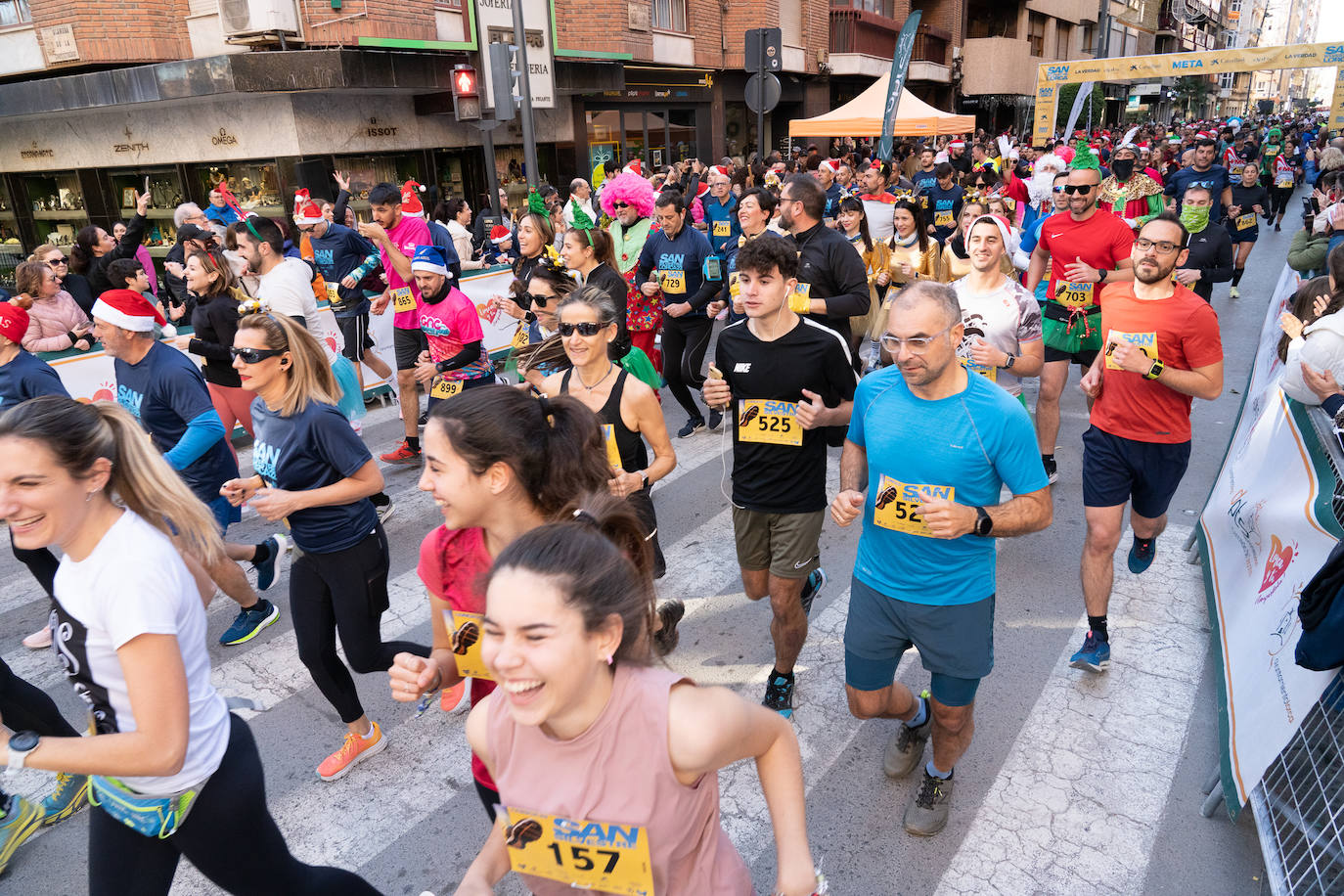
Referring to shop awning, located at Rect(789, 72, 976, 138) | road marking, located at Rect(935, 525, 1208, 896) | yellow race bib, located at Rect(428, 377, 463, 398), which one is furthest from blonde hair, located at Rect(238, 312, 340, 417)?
shop awning, located at Rect(789, 72, 976, 138)

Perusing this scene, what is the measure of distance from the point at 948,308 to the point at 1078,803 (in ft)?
6.61

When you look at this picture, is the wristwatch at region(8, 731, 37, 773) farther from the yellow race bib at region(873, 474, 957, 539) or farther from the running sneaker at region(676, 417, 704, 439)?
the running sneaker at region(676, 417, 704, 439)

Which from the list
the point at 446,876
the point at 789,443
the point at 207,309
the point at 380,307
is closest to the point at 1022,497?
the point at 789,443

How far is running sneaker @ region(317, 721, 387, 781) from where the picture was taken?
3.73 meters

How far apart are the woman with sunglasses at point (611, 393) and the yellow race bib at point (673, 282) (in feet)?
11.8

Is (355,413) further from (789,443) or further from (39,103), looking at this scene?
(39,103)

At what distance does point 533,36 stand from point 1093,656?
54.5 feet

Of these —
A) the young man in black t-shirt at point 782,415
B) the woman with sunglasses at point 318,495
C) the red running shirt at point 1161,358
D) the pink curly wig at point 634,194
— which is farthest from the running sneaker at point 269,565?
the pink curly wig at point 634,194

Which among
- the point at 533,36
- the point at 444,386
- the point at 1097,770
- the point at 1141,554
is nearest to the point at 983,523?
the point at 1097,770

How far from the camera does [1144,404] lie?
411cm

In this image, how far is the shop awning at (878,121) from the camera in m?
18.4

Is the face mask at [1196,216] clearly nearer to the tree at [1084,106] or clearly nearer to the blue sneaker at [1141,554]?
the blue sneaker at [1141,554]

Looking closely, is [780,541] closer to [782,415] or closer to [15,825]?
[782,415]

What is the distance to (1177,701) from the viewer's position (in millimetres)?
3910
